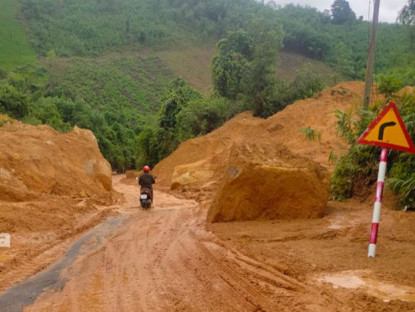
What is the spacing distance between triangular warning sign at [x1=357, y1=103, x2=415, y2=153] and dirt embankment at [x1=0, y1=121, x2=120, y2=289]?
5.03 m

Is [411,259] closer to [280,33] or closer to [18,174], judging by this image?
[18,174]

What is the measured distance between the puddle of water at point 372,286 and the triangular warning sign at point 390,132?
2.09 m

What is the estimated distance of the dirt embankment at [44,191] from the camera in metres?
7.21

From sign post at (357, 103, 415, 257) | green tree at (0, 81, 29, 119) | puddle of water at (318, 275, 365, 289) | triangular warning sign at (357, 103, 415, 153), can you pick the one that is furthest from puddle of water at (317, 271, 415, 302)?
green tree at (0, 81, 29, 119)

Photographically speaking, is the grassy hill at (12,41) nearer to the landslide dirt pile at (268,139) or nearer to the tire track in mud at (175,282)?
the landslide dirt pile at (268,139)

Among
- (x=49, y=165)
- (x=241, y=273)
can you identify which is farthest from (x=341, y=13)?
(x=241, y=273)

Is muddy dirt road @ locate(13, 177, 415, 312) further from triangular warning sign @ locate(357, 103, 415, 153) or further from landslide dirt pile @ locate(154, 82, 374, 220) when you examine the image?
landslide dirt pile @ locate(154, 82, 374, 220)

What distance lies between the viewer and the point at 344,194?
1131 centimetres

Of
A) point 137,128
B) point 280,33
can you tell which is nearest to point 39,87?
point 137,128

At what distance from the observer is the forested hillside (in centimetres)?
3075

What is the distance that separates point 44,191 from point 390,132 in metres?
9.37

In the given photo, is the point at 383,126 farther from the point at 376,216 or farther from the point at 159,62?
the point at 159,62

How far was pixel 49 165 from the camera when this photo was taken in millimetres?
13227

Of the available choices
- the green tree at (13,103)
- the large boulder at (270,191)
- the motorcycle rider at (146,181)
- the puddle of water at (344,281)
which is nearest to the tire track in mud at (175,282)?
the puddle of water at (344,281)
